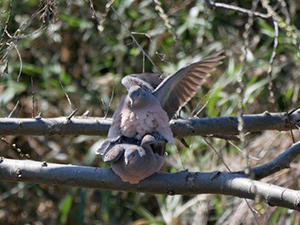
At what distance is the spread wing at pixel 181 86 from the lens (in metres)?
2.53

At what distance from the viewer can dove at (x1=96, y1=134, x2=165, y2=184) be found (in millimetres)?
1998

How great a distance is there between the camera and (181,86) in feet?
8.59

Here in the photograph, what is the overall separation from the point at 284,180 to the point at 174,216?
773mm

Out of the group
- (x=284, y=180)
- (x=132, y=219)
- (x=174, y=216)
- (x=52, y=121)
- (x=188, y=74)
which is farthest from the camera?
(x=132, y=219)

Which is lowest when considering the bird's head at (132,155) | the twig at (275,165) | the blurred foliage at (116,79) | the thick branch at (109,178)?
the blurred foliage at (116,79)

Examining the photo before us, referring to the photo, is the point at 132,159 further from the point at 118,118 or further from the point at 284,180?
the point at 284,180

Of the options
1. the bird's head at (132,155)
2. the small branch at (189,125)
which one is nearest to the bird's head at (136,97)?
the small branch at (189,125)

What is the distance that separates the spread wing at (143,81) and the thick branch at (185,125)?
34 centimetres

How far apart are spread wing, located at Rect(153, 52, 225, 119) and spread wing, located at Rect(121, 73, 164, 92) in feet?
0.39

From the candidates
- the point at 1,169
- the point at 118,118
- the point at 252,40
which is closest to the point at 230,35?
the point at 252,40

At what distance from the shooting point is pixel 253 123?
235 cm

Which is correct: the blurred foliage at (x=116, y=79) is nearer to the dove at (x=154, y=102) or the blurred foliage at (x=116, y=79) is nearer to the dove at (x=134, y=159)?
the dove at (x=154, y=102)

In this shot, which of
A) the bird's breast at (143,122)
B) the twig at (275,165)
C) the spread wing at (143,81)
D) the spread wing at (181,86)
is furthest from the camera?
the spread wing at (143,81)

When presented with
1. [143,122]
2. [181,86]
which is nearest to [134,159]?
[143,122]
